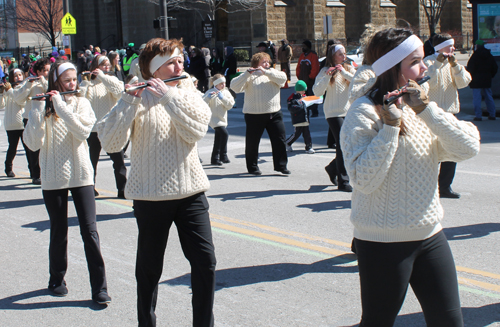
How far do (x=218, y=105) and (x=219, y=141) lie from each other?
2.05 ft

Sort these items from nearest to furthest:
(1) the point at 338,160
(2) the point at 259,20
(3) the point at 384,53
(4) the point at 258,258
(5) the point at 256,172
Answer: (3) the point at 384,53, (4) the point at 258,258, (1) the point at 338,160, (5) the point at 256,172, (2) the point at 259,20

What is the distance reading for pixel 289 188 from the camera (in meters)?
8.45

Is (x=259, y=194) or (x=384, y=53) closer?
(x=384, y=53)

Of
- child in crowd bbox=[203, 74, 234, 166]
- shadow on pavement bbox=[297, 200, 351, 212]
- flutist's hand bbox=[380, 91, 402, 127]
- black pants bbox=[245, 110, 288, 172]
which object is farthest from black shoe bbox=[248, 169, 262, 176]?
flutist's hand bbox=[380, 91, 402, 127]

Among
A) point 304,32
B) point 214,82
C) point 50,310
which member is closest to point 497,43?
point 214,82

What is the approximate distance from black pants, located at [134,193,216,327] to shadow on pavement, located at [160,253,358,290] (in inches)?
45.9

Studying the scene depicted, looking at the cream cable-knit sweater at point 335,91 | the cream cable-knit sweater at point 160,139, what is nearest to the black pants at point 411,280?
the cream cable-knit sweater at point 160,139

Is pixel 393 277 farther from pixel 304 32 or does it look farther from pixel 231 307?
pixel 304 32

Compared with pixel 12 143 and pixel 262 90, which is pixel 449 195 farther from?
pixel 12 143

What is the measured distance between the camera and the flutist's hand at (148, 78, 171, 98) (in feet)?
11.9

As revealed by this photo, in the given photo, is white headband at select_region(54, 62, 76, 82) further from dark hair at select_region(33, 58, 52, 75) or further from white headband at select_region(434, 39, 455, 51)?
white headband at select_region(434, 39, 455, 51)

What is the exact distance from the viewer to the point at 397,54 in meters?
2.85

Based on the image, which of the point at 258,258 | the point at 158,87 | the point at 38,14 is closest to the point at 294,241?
the point at 258,258

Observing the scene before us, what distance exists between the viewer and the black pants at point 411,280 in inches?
108
